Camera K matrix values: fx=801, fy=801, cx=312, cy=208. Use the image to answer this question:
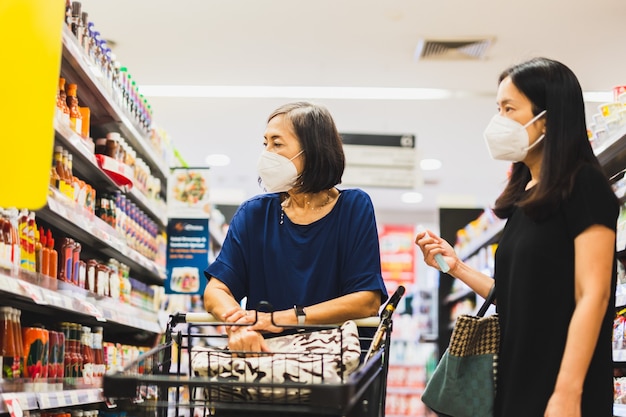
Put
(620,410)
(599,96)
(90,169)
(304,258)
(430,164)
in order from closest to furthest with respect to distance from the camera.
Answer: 1. (304,258)
2. (620,410)
3. (90,169)
4. (599,96)
5. (430,164)

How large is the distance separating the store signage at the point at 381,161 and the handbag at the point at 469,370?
663cm

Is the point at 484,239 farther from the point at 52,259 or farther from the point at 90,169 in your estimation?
the point at 52,259

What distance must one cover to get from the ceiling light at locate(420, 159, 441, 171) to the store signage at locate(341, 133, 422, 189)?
9.01 ft

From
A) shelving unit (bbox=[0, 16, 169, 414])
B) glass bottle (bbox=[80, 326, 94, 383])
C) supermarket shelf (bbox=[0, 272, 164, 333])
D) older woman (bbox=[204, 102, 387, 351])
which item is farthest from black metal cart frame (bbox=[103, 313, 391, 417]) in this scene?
glass bottle (bbox=[80, 326, 94, 383])

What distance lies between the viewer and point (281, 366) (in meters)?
1.86

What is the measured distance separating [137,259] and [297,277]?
99.8 inches

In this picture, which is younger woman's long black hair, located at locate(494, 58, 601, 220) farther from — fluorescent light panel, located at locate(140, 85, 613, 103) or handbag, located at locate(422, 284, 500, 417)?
fluorescent light panel, located at locate(140, 85, 613, 103)

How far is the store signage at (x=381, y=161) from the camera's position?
8836mm

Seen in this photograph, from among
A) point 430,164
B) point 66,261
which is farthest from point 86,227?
point 430,164

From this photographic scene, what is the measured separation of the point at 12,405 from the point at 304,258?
3.50ft

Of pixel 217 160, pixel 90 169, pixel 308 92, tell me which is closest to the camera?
pixel 90 169

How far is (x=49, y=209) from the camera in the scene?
3.17 meters

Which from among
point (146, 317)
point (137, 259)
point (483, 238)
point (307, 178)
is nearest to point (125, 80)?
point (137, 259)

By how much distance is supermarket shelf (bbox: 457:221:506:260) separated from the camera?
689cm
